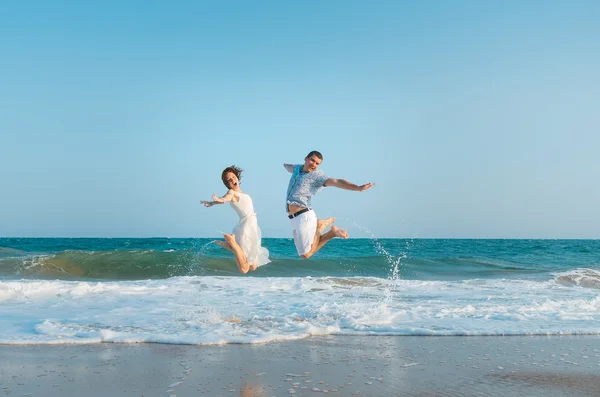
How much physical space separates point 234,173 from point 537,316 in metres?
5.64

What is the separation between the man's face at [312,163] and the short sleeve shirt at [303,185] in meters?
0.06

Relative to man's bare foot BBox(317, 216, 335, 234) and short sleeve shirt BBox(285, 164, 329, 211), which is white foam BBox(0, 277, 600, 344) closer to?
man's bare foot BBox(317, 216, 335, 234)

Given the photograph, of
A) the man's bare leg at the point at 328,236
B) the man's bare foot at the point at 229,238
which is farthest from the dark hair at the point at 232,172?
the man's bare leg at the point at 328,236

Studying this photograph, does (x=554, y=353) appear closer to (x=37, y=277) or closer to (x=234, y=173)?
(x=234, y=173)

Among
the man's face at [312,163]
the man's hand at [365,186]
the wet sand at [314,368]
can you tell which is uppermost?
the man's face at [312,163]

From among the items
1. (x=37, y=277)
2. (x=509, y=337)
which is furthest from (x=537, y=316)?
(x=37, y=277)

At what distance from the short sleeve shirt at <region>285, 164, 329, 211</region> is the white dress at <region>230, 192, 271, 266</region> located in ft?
2.79

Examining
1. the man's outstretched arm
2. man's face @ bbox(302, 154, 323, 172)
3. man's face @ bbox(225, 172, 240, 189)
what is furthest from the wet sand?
man's face @ bbox(225, 172, 240, 189)

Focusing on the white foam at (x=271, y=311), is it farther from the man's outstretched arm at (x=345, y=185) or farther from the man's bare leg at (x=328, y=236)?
the man's outstretched arm at (x=345, y=185)

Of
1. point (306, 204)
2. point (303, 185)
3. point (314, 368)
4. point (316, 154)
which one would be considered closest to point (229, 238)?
point (306, 204)

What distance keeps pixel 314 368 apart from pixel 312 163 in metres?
3.51

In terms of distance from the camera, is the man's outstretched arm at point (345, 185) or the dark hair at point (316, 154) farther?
the dark hair at point (316, 154)

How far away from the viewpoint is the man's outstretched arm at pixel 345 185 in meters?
7.89

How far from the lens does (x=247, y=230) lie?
937 centimetres
